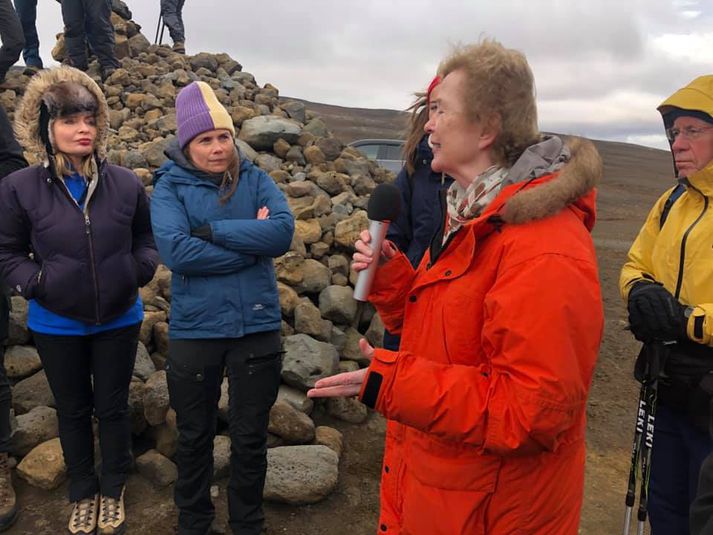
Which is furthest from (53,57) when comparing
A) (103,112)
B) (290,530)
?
(290,530)

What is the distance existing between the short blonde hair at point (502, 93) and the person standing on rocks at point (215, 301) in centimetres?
165

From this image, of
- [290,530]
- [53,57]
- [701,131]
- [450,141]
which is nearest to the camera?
[450,141]

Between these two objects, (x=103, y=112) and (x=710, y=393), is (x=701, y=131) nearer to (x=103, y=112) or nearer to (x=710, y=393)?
(x=710, y=393)

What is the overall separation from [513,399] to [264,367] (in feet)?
6.10

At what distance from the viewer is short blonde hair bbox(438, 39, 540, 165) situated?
170 cm

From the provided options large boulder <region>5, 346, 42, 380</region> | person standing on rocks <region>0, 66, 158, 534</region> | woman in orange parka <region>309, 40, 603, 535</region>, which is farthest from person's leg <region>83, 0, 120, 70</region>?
woman in orange parka <region>309, 40, 603, 535</region>

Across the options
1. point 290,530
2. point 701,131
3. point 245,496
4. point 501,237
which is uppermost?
point 701,131

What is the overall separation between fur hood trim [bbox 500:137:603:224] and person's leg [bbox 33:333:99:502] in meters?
2.63

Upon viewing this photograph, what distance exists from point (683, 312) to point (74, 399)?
10.7ft

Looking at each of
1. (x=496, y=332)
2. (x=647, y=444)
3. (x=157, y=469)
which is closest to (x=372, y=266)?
(x=496, y=332)

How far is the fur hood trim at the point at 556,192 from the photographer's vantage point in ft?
5.12

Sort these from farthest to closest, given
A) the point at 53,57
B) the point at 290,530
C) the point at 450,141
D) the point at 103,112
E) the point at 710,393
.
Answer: the point at 53,57 < the point at 290,530 < the point at 103,112 < the point at 710,393 < the point at 450,141

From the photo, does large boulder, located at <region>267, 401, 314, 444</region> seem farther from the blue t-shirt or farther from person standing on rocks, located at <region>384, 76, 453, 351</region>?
person standing on rocks, located at <region>384, 76, 453, 351</region>

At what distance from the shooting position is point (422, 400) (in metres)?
1.59
